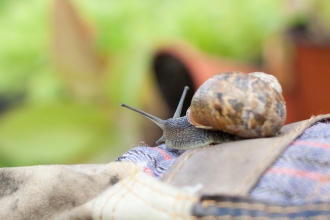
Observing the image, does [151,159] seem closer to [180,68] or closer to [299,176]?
[299,176]

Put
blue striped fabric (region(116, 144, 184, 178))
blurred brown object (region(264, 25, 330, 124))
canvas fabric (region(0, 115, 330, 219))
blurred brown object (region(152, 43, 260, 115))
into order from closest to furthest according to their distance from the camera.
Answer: canvas fabric (region(0, 115, 330, 219)), blue striped fabric (region(116, 144, 184, 178)), blurred brown object (region(152, 43, 260, 115)), blurred brown object (region(264, 25, 330, 124))

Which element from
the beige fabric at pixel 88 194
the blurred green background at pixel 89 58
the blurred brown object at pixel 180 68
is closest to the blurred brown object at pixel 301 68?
the blurred green background at pixel 89 58

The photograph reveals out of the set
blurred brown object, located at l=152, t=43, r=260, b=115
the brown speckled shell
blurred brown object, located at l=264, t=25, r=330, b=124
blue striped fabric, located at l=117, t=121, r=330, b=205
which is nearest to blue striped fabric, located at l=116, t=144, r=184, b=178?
blue striped fabric, located at l=117, t=121, r=330, b=205

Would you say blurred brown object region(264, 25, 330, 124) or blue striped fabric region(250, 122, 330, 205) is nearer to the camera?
blue striped fabric region(250, 122, 330, 205)

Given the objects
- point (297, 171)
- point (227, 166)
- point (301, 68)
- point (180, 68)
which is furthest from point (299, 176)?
point (301, 68)

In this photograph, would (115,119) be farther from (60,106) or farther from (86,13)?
(86,13)

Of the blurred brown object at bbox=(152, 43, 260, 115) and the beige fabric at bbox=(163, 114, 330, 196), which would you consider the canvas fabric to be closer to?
Result: the beige fabric at bbox=(163, 114, 330, 196)

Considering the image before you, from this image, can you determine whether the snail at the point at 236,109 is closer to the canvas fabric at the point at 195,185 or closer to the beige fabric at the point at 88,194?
the canvas fabric at the point at 195,185
